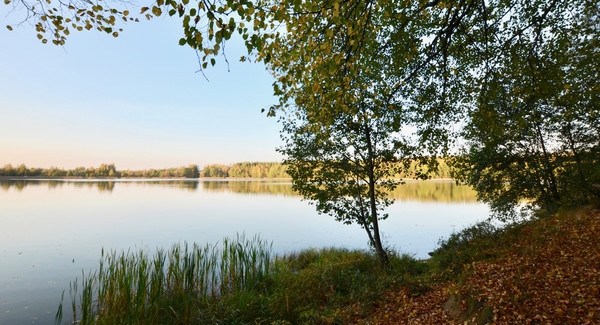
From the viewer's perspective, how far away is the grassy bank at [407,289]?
481 centimetres

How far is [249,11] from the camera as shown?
3.37 m

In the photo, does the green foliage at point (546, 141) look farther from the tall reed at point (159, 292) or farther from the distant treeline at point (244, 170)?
the distant treeline at point (244, 170)

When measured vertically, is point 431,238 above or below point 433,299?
below

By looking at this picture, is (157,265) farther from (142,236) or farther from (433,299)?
(142,236)

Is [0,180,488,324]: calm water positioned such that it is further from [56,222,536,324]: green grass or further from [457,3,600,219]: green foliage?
[457,3,600,219]: green foliage

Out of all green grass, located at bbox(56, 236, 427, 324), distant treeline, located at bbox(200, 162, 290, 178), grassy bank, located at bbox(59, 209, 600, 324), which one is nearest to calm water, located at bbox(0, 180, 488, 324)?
green grass, located at bbox(56, 236, 427, 324)

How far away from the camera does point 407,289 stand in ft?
23.1

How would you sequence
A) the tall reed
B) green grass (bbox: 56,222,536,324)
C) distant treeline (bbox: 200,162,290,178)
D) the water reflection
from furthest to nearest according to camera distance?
distant treeline (bbox: 200,162,290,178) < the water reflection < the tall reed < green grass (bbox: 56,222,536,324)

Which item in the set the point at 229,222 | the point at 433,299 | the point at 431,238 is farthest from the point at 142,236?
the point at 433,299

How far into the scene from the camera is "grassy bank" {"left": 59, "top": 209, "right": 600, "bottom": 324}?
481 centimetres

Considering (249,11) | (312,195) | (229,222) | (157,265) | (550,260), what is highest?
(249,11)

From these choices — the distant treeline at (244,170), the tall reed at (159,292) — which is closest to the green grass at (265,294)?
the tall reed at (159,292)

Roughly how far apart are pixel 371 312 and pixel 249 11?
5912 millimetres

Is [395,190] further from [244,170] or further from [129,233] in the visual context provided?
[244,170]
